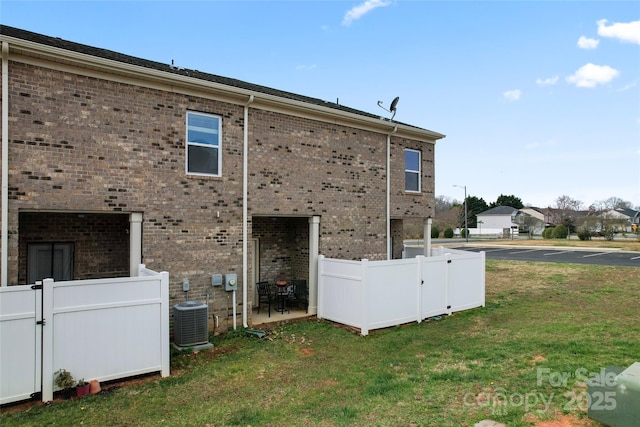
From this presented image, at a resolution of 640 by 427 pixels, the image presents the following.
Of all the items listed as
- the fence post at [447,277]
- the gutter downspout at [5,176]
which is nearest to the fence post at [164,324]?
the gutter downspout at [5,176]

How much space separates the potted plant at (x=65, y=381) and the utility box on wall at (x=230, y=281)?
3.70 metres

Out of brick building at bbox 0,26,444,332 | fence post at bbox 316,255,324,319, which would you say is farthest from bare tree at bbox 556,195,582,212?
fence post at bbox 316,255,324,319

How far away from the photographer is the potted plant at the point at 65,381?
5550 millimetres

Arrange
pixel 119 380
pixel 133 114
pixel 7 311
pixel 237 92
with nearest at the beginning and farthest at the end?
pixel 7 311, pixel 119 380, pixel 133 114, pixel 237 92

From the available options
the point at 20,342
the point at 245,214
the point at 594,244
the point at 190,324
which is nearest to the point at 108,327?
the point at 20,342

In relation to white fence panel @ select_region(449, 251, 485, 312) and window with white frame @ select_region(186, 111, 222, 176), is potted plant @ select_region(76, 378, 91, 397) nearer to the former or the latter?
window with white frame @ select_region(186, 111, 222, 176)

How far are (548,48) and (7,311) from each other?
56.2 ft

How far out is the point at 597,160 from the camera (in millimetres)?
34125

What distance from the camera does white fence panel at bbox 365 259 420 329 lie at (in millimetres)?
9188

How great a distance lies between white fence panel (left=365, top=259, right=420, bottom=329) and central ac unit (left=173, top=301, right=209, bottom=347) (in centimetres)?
376

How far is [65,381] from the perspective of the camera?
5.56 m

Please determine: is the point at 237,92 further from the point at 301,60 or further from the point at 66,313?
the point at 301,60

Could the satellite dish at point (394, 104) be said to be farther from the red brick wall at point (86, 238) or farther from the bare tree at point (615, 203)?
Answer: the bare tree at point (615, 203)

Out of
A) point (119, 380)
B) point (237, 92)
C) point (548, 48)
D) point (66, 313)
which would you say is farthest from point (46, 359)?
point (548, 48)
